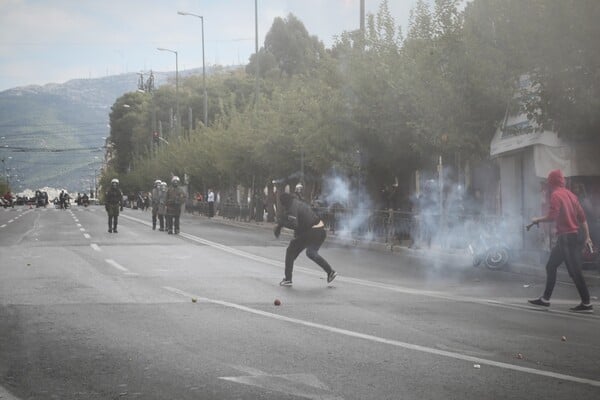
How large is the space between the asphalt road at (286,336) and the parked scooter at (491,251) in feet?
3.89

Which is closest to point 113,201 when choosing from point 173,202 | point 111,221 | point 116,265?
point 111,221

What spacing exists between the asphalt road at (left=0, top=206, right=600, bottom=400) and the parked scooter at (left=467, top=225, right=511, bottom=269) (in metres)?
1.19

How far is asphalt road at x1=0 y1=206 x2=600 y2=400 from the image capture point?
293 inches

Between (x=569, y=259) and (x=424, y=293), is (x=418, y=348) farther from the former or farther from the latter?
(x=424, y=293)

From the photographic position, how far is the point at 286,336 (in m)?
9.94

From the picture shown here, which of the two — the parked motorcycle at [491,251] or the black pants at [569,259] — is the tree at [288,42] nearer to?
the parked motorcycle at [491,251]

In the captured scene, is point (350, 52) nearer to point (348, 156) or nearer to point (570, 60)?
point (348, 156)

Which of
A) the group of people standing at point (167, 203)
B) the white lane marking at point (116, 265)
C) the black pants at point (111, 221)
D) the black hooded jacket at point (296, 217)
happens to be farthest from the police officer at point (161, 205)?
the black hooded jacket at point (296, 217)

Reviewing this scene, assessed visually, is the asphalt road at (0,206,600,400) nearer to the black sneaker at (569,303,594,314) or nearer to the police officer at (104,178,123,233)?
the black sneaker at (569,303,594,314)

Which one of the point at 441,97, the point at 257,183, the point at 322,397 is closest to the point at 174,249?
the point at 441,97

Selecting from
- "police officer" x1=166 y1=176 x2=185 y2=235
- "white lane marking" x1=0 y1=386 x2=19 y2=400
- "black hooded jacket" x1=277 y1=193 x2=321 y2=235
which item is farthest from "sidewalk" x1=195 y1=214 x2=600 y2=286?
"white lane marking" x1=0 y1=386 x2=19 y2=400

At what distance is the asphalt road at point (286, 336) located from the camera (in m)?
7.43

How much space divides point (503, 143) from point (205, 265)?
923 cm

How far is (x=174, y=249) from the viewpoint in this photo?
82.8 feet
